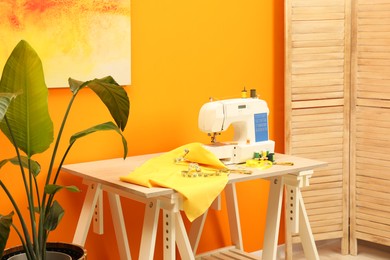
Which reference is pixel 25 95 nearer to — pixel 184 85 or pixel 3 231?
pixel 3 231

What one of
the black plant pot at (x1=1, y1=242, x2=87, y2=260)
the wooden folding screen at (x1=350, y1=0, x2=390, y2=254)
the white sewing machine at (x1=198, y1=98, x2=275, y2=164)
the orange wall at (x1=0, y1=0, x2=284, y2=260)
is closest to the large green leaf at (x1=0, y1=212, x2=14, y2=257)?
the black plant pot at (x1=1, y1=242, x2=87, y2=260)

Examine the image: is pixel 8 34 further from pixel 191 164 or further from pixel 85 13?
pixel 191 164

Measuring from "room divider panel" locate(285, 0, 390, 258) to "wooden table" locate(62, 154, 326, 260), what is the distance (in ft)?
2.01

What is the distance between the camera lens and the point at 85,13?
2988mm

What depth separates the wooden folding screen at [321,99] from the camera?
3.67 m

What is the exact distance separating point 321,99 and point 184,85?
0.79 meters

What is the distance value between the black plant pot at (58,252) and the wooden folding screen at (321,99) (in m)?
1.49

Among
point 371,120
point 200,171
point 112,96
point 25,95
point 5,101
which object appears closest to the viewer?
point 5,101

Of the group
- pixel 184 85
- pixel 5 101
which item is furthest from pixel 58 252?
pixel 184 85

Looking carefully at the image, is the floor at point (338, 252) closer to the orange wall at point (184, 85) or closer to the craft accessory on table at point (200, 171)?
the orange wall at point (184, 85)

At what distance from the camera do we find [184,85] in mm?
3430

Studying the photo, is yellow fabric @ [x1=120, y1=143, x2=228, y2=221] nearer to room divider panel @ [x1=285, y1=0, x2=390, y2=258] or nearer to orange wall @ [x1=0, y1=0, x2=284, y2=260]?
orange wall @ [x1=0, y1=0, x2=284, y2=260]

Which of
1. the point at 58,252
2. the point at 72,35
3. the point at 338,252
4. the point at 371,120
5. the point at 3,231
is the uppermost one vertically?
the point at 72,35

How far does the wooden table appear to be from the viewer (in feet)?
8.58
